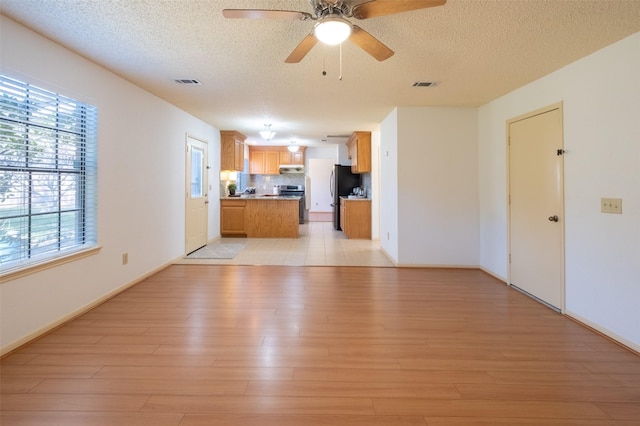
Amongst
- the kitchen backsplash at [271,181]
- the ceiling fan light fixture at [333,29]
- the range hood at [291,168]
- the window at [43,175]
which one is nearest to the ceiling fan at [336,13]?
the ceiling fan light fixture at [333,29]

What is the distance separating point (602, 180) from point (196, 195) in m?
5.58

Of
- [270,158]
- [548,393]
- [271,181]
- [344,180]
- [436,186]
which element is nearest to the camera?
[548,393]

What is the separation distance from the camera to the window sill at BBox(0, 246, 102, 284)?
222 centimetres

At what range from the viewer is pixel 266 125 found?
6059 millimetres

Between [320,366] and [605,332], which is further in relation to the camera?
[605,332]

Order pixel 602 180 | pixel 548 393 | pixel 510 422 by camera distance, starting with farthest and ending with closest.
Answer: pixel 602 180, pixel 548 393, pixel 510 422

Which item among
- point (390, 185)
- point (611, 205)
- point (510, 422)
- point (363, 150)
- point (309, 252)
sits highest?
point (363, 150)

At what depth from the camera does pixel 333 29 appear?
6.09 feet

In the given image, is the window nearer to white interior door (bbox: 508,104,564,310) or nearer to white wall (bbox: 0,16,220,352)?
white wall (bbox: 0,16,220,352)

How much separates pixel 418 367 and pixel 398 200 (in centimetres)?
290

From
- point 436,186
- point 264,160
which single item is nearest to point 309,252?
point 436,186

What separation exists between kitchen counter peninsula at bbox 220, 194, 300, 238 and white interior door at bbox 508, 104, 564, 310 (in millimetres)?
4425

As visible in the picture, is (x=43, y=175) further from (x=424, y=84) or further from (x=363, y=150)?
(x=363, y=150)

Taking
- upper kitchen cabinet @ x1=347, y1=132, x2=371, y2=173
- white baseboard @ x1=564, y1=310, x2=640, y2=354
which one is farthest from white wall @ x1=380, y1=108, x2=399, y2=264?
white baseboard @ x1=564, y1=310, x2=640, y2=354
